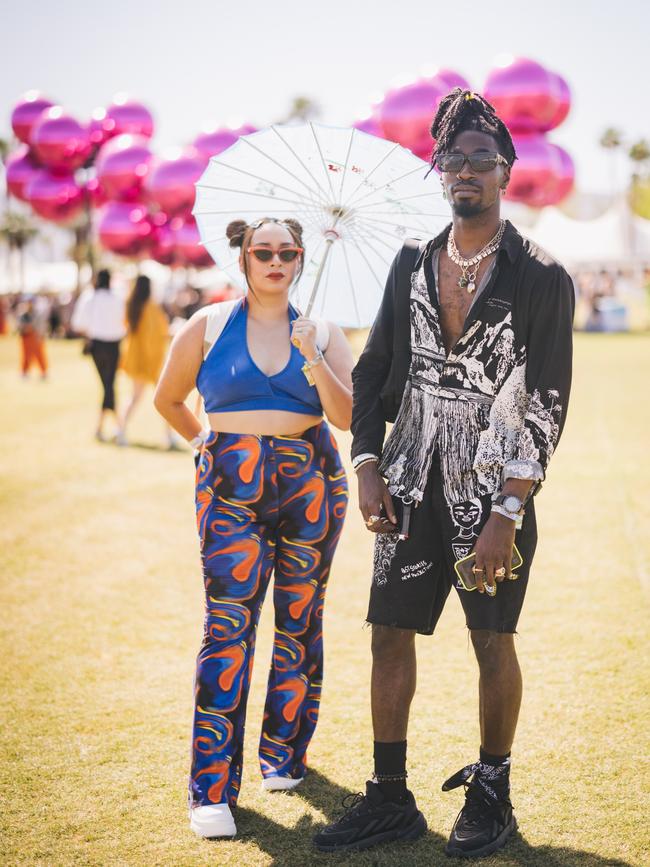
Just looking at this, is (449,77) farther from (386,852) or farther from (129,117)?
(386,852)

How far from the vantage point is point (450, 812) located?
3.38m

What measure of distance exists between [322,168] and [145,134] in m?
A: 21.8

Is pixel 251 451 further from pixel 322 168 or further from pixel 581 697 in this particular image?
pixel 581 697

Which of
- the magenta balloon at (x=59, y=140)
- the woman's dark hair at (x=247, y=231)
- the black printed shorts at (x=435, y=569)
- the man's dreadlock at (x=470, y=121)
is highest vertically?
the magenta balloon at (x=59, y=140)

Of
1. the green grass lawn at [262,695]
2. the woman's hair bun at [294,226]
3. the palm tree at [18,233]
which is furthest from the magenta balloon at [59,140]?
the palm tree at [18,233]

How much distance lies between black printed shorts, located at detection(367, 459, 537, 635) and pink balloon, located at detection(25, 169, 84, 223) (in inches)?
891

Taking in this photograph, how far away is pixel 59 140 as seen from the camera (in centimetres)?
2262

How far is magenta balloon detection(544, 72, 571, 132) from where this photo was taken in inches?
721

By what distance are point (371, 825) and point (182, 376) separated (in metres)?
1.74

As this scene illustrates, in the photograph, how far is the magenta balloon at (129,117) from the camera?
2356 centimetres

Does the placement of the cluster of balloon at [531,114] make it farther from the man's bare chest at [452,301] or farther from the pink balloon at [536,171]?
the man's bare chest at [452,301]

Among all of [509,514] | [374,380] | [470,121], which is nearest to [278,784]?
[509,514]

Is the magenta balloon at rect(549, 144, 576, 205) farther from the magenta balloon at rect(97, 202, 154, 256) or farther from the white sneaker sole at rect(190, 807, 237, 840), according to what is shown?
the white sneaker sole at rect(190, 807, 237, 840)

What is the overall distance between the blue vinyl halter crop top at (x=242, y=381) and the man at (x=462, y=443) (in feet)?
1.07
